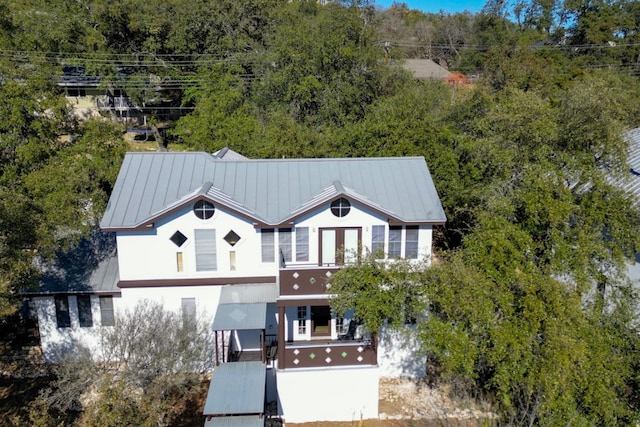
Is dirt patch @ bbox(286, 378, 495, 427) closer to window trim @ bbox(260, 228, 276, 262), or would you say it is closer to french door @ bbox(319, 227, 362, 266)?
french door @ bbox(319, 227, 362, 266)

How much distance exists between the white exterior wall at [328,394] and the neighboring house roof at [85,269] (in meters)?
7.80

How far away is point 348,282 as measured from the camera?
1608 centimetres

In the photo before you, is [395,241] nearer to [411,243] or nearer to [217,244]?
[411,243]

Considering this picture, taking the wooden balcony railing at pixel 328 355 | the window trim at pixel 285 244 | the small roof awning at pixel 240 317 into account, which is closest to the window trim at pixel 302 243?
the window trim at pixel 285 244

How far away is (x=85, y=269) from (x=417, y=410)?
1418 cm

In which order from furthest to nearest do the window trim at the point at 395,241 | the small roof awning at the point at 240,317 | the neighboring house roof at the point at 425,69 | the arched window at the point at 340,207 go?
the neighboring house roof at the point at 425,69 < the window trim at the point at 395,241 < the arched window at the point at 340,207 < the small roof awning at the point at 240,317

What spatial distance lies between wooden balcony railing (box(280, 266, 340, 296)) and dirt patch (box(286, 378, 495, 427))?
15.6 feet

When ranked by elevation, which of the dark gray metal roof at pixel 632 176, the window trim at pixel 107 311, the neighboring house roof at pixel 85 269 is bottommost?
the window trim at pixel 107 311

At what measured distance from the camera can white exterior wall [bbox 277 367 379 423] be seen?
56.5ft

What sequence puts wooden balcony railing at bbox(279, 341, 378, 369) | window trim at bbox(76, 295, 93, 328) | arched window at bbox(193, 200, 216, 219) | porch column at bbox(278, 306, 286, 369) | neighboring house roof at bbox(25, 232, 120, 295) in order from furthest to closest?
window trim at bbox(76, 295, 93, 328), neighboring house roof at bbox(25, 232, 120, 295), arched window at bbox(193, 200, 216, 219), wooden balcony railing at bbox(279, 341, 378, 369), porch column at bbox(278, 306, 286, 369)

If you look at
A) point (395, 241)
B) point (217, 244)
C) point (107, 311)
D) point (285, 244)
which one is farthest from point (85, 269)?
point (395, 241)

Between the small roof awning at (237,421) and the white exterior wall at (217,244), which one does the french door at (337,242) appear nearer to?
the white exterior wall at (217,244)

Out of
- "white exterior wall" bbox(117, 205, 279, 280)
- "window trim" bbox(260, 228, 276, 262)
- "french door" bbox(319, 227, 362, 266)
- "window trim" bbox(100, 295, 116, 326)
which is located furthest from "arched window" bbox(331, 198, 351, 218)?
"window trim" bbox(100, 295, 116, 326)

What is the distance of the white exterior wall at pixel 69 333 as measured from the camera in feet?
63.5
